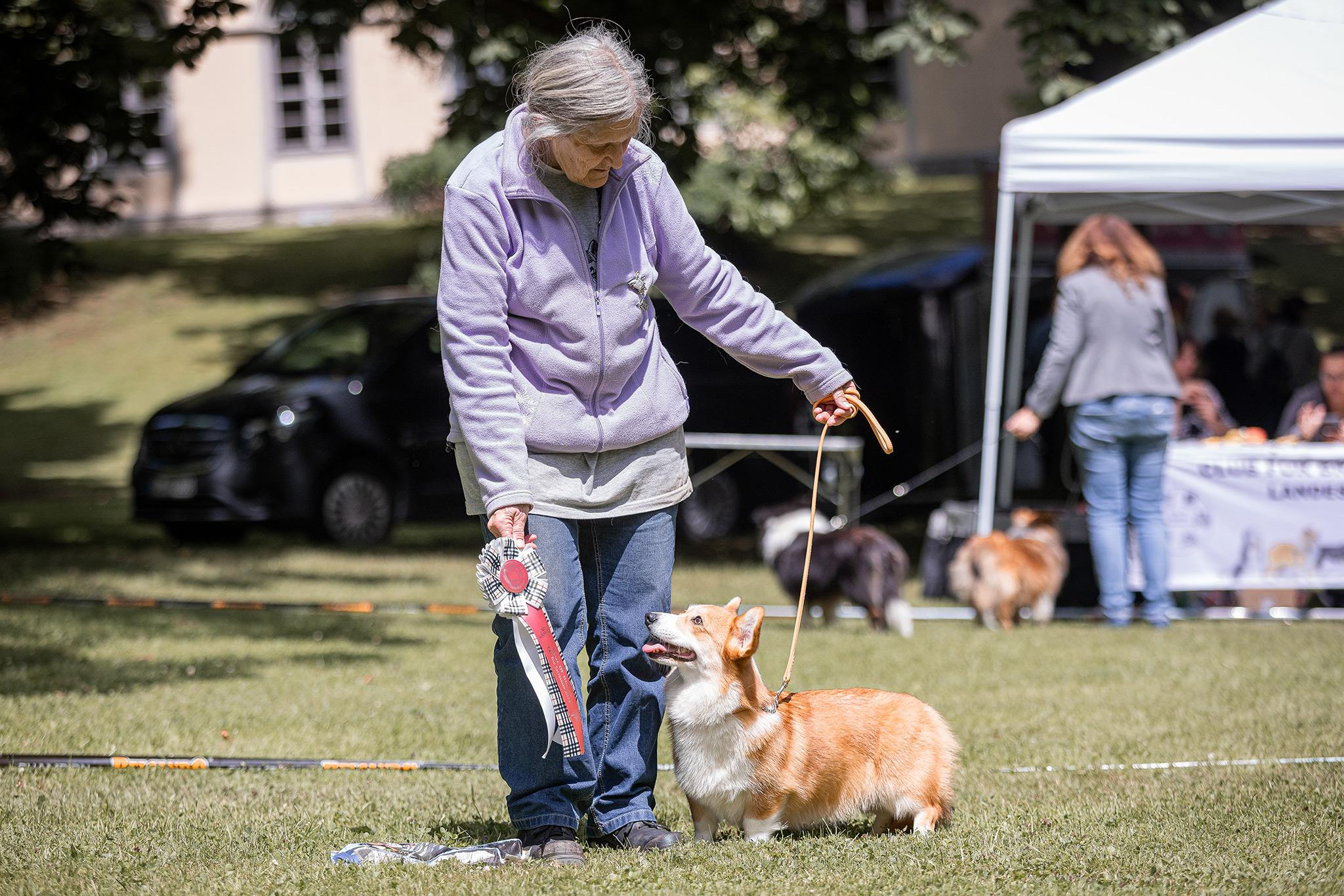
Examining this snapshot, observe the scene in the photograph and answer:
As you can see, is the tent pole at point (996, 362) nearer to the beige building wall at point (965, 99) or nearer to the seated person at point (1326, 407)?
the seated person at point (1326, 407)

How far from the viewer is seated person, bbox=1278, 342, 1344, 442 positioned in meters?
9.21

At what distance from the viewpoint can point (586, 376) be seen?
12.0ft

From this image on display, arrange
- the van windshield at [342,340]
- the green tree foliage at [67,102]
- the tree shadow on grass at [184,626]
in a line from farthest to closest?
1. the van windshield at [342,340]
2. the green tree foliage at [67,102]
3. the tree shadow on grass at [184,626]

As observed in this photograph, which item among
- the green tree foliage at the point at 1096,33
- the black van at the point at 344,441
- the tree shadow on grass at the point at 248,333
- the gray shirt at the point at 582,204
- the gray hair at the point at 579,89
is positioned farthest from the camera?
the tree shadow on grass at the point at 248,333

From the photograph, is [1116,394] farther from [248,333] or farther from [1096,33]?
[248,333]

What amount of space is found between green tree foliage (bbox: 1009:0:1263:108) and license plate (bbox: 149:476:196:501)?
699 cm

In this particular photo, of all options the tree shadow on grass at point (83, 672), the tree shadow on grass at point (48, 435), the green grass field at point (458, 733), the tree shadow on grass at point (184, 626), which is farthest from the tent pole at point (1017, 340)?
the tree shadow on grass at point (48, 435)

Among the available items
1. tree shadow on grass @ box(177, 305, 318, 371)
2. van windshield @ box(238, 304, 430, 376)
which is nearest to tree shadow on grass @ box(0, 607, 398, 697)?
van windshield @ box(238, 304, 430, 376)

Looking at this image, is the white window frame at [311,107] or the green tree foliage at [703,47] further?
the white window frame at [311,107]

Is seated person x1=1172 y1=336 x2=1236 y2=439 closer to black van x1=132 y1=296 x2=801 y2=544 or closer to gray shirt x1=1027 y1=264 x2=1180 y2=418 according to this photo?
gray shirt x1=1027 y1=264 x2=1180 y2=418

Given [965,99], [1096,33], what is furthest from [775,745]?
[965,99]

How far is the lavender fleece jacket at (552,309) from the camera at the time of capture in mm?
3527

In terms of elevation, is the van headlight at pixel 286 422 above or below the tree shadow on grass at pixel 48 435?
above

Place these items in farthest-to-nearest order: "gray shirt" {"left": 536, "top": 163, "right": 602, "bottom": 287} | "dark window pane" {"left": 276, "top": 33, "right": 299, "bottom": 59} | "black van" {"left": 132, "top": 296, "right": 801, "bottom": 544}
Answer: "dark window pane" {"left": 276, "top": 33, "right": 299, "bottom": 59}
"black van" {"left": 132, "top": 296, "right": 801, "bottom": 544}
"gray shirt" {"left": 536, "top": 163, "right": 602, "bottom": 287}
